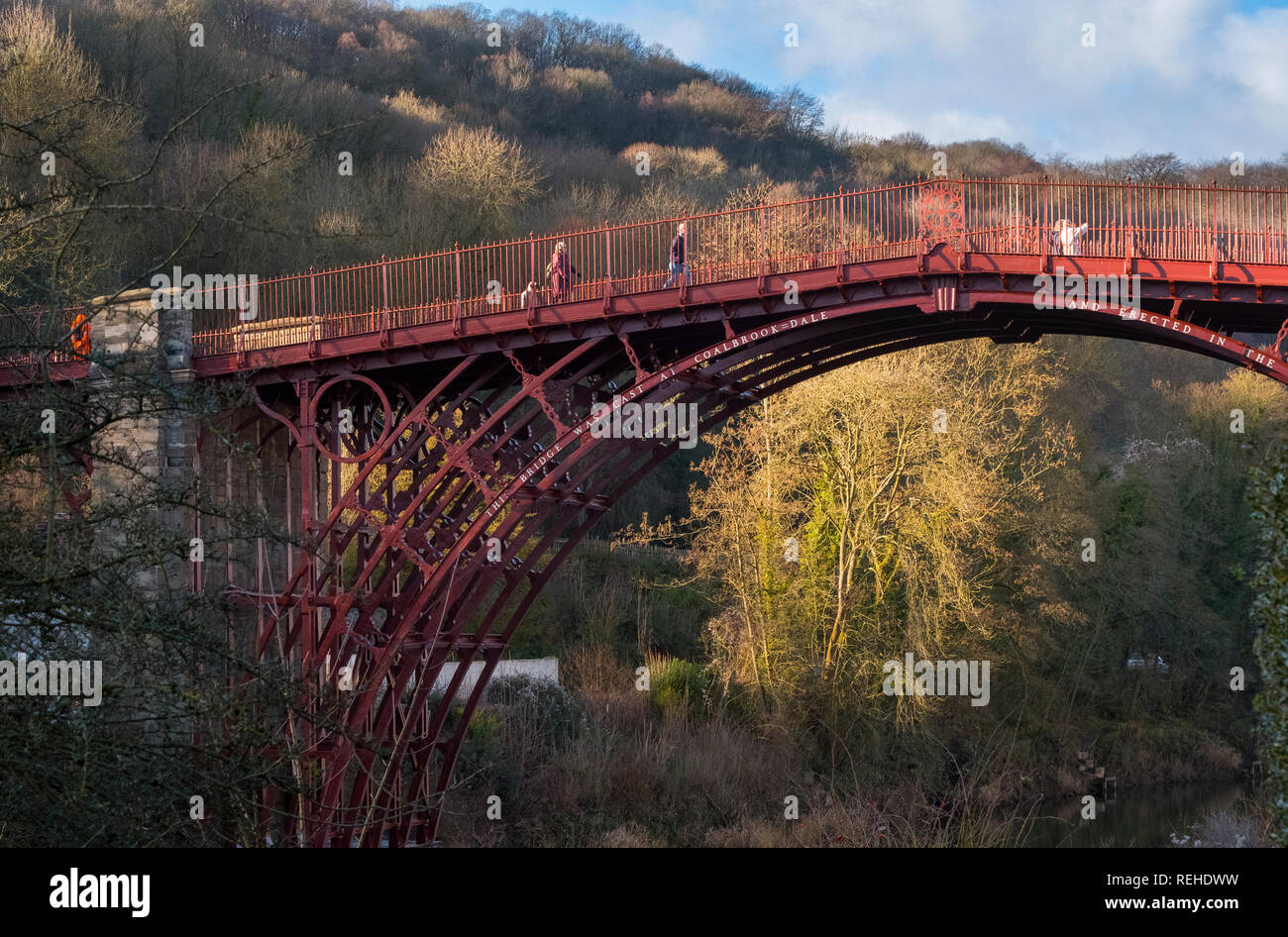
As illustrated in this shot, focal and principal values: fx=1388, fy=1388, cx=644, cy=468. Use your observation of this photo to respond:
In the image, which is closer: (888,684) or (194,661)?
(194,661)

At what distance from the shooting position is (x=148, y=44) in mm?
36625

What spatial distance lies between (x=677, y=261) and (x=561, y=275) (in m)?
1.46

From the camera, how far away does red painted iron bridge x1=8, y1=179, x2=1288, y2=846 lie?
12.7m

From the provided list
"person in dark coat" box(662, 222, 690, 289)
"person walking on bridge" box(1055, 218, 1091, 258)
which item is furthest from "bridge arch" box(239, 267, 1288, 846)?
"person walking on bridge" box(1055, 218, 1091, 258)

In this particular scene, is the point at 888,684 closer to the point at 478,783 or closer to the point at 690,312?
the point at 478,783

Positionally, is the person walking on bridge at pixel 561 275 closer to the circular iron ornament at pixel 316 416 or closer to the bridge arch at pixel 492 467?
the bridge arch at pixel 492 467

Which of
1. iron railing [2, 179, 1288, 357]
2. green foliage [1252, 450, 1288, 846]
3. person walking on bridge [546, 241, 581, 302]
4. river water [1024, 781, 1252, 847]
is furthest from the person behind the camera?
river water [1024, 781, 1252, 847]

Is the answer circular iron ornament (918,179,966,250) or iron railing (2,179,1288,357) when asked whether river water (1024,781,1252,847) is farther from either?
circular iron ornament (918,179,966,250)

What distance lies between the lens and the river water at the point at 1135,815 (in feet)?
72.5

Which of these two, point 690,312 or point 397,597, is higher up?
point 690,312

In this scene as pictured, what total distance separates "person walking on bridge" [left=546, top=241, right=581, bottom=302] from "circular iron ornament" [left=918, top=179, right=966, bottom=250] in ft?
13.0
